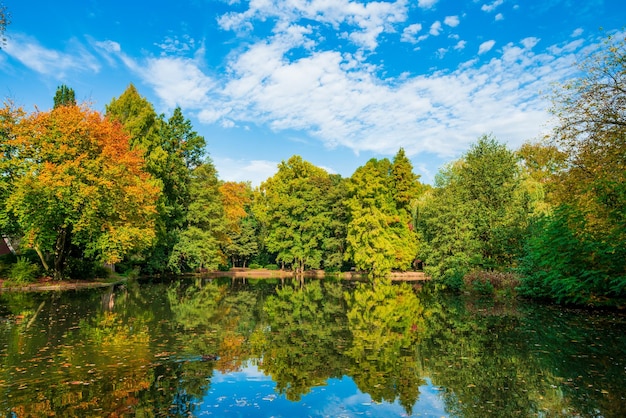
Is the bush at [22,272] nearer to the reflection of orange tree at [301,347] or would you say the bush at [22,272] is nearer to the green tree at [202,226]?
the green tree at [202,226]

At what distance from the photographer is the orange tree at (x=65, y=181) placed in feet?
82.0

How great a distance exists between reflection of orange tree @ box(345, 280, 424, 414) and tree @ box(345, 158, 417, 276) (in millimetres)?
26538

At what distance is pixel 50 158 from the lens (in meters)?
26.1

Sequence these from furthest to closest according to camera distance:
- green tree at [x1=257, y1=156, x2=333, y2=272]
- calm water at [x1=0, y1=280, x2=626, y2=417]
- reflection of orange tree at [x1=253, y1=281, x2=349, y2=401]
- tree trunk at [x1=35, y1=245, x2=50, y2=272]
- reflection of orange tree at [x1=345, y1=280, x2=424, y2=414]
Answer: green tree at [x1=257, y1=156, x2=333, y2=272] < tree trunk at [x1=35, y1=245, x2=50, y2=272] < reflection of orange tree at [x1=253, y1=281, x2=349, y2=401] < reflection of orange tree at [x1=345, y1=280, x2=424, y2=414] < calm water at [x1=0, y1=280, x2=626, y2=417]

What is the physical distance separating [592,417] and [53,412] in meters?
7.92

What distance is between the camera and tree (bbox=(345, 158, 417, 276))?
4578cm

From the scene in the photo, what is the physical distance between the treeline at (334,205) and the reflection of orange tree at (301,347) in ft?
32.8

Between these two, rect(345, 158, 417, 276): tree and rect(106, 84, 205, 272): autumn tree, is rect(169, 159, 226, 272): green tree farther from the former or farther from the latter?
rect(345, 158, 417, 276): tree

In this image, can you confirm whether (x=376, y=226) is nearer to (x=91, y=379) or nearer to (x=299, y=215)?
(x=299, y=215)

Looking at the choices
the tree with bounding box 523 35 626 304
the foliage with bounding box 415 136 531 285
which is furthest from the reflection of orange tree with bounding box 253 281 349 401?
the foliage with bounding box 415 136 531 285

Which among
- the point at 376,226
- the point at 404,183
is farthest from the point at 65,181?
the point at 404,183

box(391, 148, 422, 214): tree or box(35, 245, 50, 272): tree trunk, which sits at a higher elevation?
box(391, 148, 422, 214): tree

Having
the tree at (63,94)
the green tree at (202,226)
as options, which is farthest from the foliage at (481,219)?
the tree at (63,94)

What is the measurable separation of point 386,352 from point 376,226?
36169 millimetres
